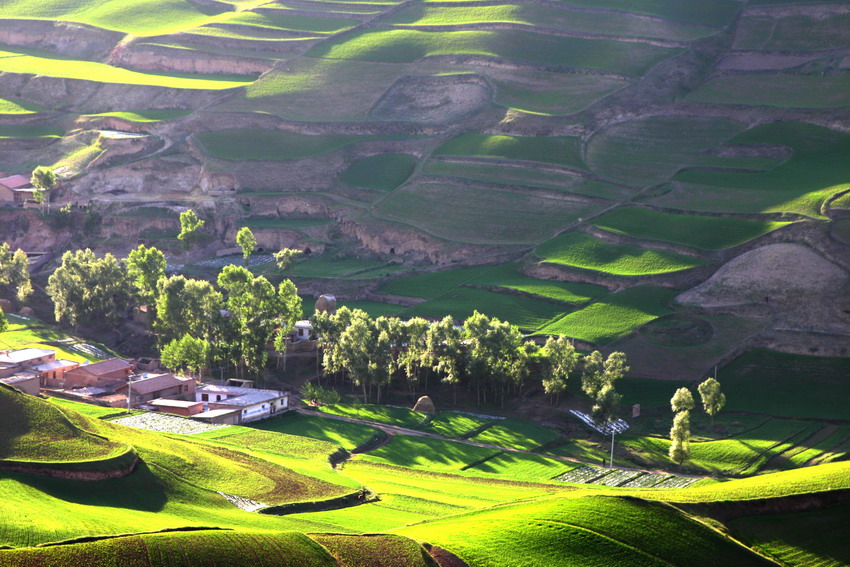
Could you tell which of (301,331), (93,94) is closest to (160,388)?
(301,331)

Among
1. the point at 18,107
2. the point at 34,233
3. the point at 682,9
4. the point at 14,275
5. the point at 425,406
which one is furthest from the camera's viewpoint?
the point at 682,9

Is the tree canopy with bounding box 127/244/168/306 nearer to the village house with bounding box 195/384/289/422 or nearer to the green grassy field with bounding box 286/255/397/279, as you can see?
the green grassy field with bounding box 286/255/397/279

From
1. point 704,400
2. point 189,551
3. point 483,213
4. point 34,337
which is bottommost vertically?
point 34,337

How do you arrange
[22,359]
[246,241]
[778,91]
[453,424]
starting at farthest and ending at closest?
[778,91]
[246,241]
[22,359]
[453,424]

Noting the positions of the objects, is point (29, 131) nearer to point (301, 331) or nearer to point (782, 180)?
point (301, 331)

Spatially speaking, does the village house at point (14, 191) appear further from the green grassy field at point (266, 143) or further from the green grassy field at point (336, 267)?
the green grassy field at point (336, 267)

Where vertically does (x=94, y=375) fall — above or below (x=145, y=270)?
below
